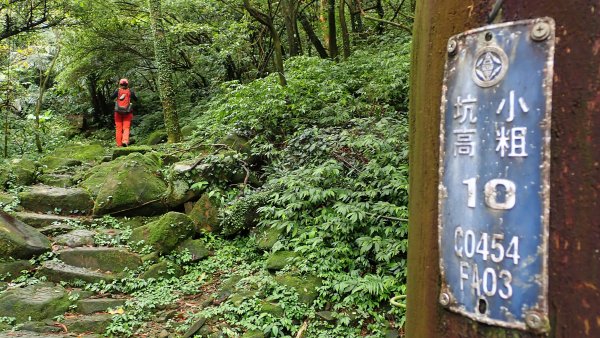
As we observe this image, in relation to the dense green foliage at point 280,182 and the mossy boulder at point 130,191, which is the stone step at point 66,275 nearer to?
the dense green foliage at point 280,182

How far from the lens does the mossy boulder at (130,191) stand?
6.48m

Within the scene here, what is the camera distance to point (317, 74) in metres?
8.79

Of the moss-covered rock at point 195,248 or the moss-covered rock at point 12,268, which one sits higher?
the moss-covered rock at point 195,248

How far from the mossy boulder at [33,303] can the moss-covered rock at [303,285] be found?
2.40 meters

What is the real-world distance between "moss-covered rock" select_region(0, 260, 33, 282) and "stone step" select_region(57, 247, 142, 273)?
367 millimetres

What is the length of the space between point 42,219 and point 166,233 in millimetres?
2190

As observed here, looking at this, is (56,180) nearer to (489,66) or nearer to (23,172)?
Answer: (23,172)

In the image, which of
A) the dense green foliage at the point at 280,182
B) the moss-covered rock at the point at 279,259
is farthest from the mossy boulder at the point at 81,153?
the moss-covered rock at the point at 279,259

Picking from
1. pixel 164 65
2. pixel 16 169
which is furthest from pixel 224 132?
pixel 16 169

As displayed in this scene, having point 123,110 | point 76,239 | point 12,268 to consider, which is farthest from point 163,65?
point 12,268

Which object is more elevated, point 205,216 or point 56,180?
point 56,180

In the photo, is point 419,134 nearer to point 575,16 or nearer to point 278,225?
point 575,16

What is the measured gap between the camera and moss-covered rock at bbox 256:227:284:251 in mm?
5137

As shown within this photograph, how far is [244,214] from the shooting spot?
573cm
